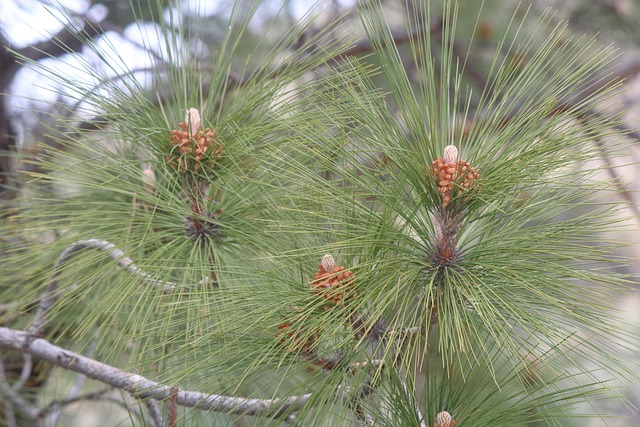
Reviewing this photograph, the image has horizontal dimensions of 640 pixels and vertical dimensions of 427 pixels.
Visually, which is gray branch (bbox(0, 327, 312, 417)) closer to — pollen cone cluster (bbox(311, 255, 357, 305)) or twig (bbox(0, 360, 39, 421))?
pollen cone cluster (bbox(311, 255, 357, 305))

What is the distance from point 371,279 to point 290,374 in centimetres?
16

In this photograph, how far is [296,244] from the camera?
31.9 inches

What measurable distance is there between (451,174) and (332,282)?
0.16 m

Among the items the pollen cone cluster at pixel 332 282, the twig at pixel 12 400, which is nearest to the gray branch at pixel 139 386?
the pollen cone cluster at pixel 332 282

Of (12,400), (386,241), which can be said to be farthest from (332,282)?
(12,400)

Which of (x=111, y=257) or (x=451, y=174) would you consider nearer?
(x=451, y=174)

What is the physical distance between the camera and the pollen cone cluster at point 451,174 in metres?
0.69

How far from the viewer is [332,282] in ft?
2.39

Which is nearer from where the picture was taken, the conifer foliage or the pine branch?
the conifer foliage

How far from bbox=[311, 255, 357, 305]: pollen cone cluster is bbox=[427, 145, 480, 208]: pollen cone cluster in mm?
122

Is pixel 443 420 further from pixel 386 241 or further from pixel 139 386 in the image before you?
pixel 139 386

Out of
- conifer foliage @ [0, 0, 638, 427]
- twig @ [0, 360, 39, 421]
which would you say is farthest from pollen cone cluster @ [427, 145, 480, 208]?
twig @ [0, 360, 39, 421]

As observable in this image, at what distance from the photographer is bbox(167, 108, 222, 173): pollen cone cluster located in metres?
0.87

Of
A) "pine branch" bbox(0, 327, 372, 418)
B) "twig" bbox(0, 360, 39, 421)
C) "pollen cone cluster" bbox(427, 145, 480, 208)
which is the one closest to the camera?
"pollen cone cluster" bbox(427, 145, 480, 208)
